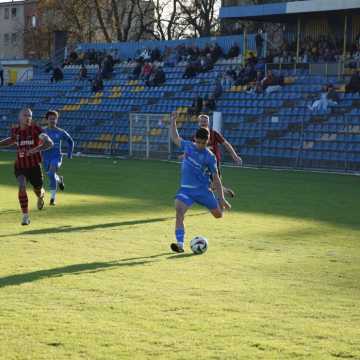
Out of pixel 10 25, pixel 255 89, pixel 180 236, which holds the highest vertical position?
pixel 10 25

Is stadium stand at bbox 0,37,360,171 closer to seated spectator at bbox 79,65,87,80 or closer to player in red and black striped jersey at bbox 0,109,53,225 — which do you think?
seated spectator at bbox 79,65,87,80

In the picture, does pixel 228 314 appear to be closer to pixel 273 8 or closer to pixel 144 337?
pixel 144 337

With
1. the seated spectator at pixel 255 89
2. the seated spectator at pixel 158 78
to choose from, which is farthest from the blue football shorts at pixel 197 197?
the seated spectator at pixel 158 78

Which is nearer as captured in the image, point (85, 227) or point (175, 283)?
point (175, 283)

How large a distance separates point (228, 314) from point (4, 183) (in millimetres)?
16211

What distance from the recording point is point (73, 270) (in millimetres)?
10312

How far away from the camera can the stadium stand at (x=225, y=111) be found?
105 ft

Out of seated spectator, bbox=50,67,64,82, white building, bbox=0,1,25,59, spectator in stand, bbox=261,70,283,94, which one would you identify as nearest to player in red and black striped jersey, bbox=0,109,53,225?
spectator in stand, bbox=261,70,283,94

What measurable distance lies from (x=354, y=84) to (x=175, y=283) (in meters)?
25.3

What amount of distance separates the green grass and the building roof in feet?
72.3

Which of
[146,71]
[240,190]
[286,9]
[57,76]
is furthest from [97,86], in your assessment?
[240,190]

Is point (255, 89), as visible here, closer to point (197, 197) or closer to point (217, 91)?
point (217, 91)

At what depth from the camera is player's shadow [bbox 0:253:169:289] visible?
957 centimetres

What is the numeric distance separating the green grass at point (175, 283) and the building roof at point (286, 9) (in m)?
22.1
